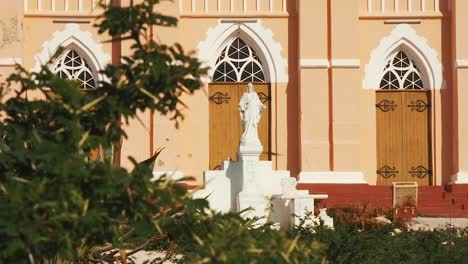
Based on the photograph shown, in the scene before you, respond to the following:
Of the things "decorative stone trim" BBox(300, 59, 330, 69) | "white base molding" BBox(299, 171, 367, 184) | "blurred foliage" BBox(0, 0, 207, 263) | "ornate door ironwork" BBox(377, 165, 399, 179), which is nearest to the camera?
"blurred foliage" BBox(0, 0, 207, 263)

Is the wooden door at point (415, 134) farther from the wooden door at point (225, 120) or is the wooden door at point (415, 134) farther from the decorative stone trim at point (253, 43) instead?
the wooden door at point (225, 120)

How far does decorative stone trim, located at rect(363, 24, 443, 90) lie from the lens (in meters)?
25.7

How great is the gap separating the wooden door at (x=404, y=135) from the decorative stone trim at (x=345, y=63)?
1334 millimetres

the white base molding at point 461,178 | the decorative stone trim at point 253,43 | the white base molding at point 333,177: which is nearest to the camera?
the white base molding at point 333,177

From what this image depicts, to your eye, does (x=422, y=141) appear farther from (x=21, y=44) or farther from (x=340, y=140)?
(x=21, y=44)

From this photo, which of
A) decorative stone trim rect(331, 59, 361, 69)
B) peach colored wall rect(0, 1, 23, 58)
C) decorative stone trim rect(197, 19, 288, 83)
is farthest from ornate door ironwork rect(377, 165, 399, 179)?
peach colored wall rect(0, 1, 23, 58)

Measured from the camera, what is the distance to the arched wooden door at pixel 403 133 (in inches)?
1015

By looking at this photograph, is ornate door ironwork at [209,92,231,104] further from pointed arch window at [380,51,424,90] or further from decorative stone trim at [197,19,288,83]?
pointed arch window at [380,51,424,90]

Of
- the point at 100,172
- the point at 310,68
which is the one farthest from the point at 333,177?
the point at 100,172

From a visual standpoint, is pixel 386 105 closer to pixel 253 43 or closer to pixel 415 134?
pixel 415 134

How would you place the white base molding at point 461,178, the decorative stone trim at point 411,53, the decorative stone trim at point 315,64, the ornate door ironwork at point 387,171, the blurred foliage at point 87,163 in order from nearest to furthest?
the blurred foliage at point 87,163
the white base molding at point 461,178
the decorative stone trim at point 315,64
the decorative stone trim at point 411,53
the ornate door ironwork at point 387,171

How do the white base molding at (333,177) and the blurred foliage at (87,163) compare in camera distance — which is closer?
the blurred foliage at (87,163)

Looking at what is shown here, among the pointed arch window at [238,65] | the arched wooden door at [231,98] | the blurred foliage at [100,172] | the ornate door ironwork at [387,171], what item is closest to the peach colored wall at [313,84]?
the arched wooden door at [231,98]

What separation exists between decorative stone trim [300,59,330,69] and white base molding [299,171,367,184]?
2332mm
